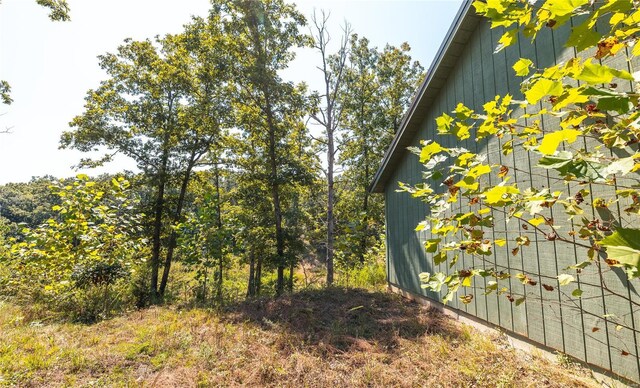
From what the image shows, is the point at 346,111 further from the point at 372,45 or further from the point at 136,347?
the point at 136,347

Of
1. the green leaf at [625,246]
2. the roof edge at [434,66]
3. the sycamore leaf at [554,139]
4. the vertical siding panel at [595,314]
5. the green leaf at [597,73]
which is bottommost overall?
the vertical siding panel at [595,314]

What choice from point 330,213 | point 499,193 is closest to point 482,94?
point 499,193

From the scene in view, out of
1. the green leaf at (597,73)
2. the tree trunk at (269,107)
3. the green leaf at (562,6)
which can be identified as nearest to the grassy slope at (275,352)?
the green leaf at (597,73)

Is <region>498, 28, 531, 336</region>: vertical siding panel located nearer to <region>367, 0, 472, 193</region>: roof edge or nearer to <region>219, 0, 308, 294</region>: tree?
<region>367, 0, 472, 193</region>: roof edge

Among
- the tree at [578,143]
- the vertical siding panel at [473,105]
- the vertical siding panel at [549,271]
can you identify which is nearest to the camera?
the tree at [578,143]

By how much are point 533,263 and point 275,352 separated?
375 cm

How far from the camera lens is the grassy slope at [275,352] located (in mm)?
3367

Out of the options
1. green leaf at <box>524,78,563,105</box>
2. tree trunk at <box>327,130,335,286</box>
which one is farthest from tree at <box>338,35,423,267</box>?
green leaf at <box>524,78,563,105</box>

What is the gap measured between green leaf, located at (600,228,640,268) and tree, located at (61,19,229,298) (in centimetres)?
1086

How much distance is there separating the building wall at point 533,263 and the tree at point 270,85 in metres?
5.41

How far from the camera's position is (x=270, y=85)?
9.77m

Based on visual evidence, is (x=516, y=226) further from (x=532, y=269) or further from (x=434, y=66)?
(x=434, y=66)

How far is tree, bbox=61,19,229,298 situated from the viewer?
10117mm

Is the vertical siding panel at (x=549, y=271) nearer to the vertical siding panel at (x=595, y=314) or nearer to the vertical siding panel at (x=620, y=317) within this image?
the vertical siding panel at (x=595, y=314)
